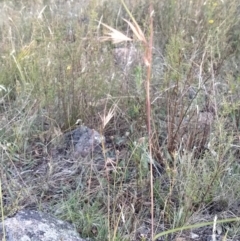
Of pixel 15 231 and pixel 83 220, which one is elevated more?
pixel 15 231

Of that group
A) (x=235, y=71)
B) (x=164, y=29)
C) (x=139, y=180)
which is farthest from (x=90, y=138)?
(x=164, y=29)

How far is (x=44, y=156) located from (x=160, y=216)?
25.2 inches

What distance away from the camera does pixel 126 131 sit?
227 centimetres

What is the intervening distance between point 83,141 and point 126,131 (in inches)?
8.0

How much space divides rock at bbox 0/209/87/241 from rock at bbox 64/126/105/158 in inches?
19.5

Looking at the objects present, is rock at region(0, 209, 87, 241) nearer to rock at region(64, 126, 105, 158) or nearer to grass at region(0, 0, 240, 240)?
grass at region(0, 0, 240, 240)

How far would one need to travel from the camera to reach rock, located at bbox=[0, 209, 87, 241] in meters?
1.55

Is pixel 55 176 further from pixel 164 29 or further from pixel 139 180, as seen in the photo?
pixel 164 29

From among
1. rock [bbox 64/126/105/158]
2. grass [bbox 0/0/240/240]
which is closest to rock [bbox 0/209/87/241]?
grass [bbox 0/0/240/240]

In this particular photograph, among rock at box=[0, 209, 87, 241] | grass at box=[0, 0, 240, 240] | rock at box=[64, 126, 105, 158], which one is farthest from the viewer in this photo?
rock at box=[64, 126, 105, 158]

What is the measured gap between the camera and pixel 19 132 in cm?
220

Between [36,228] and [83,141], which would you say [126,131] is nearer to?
[83,141]

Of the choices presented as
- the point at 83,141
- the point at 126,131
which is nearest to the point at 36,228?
the point at 83,141

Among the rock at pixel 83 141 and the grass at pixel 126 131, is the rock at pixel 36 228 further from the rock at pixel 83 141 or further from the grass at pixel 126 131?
the rock at pixel 83 141
